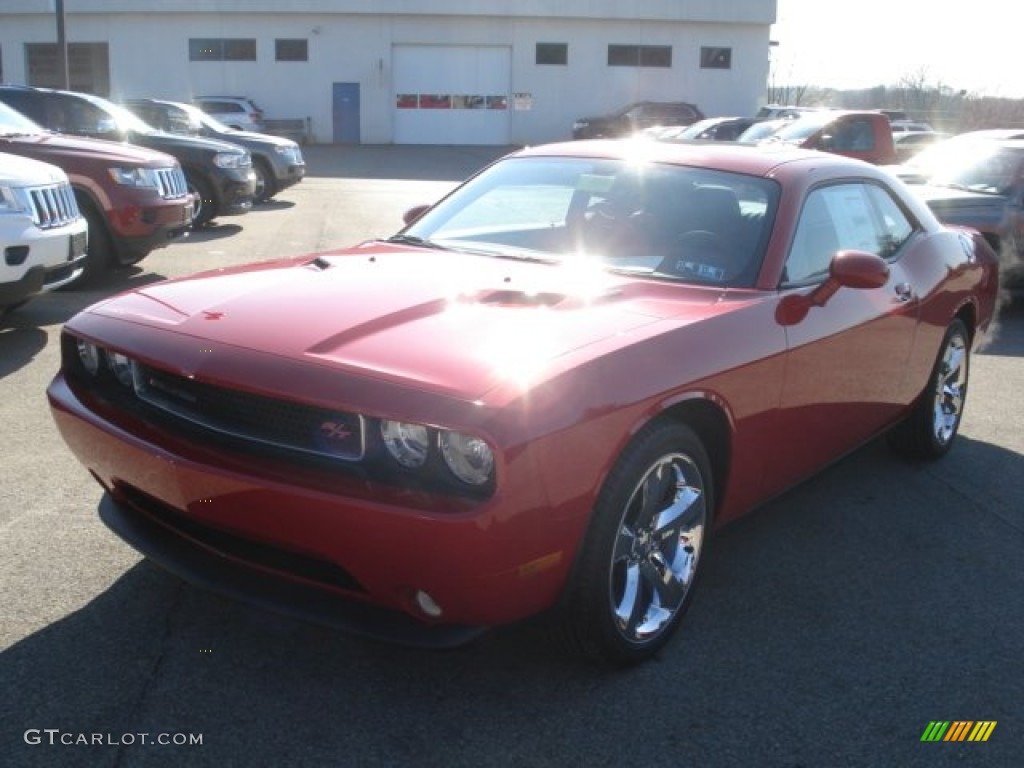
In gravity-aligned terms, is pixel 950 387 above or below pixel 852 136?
below

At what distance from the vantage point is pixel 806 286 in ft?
13.3

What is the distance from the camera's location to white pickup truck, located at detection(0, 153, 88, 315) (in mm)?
6562

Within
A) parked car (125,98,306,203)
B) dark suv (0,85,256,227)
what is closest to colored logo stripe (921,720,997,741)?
dark suv (0,85,256,227)

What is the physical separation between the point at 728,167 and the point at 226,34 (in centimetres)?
3814

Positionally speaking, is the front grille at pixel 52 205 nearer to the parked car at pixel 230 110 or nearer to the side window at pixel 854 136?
the side window at pixel 854 136

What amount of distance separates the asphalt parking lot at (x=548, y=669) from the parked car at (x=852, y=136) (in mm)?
11543

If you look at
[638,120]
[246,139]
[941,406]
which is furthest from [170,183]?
[638,120]

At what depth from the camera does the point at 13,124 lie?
30.6ft

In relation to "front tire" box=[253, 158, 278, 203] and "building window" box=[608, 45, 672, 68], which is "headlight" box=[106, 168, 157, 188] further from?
"building window" box=[608, 45, 672, 68]

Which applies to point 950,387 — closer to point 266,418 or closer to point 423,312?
point 423,312

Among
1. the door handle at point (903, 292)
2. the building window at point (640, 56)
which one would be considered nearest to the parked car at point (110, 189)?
the door handle at point (903, 292)

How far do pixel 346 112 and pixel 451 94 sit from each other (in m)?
3.97

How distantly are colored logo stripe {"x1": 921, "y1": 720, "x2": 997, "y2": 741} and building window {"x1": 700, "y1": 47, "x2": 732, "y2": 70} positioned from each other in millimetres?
40102
